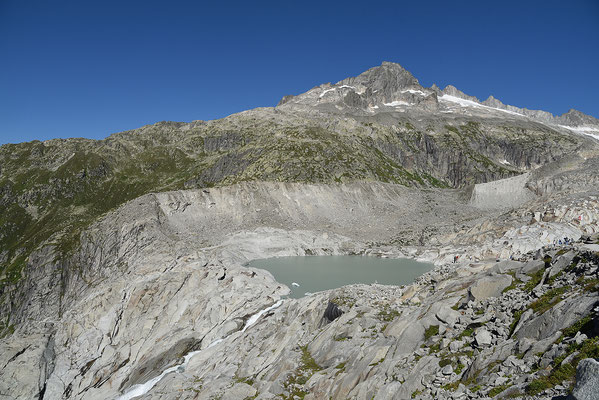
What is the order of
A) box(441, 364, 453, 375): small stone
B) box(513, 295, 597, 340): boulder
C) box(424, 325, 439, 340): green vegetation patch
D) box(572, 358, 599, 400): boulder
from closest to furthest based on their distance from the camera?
1. box(572, 358, 599, 400): boulder
2. box(513, 295, 597, 340): boulder
3. box(441, 364, 453, 375): small stone
4. box(424, 325, 439, 340): green vegetation patch

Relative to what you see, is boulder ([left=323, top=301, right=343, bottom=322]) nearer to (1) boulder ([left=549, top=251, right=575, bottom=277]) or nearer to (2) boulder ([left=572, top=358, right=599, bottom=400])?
(1) boulder ([left=549, top=251, right=575, bottom=277])

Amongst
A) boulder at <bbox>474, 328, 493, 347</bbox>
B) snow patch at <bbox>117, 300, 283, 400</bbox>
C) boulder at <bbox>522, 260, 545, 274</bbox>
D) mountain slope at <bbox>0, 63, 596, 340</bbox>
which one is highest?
mountain slope at <bbox>0, 63, 596, 340</bbox>

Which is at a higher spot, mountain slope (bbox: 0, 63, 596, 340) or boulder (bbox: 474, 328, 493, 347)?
mountain slope (bbox: 0, 63, 596, 340)

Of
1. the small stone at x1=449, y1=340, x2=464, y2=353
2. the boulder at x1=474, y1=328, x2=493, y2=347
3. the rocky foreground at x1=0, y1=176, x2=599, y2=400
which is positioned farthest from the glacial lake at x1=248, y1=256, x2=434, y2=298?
the boulder at x1=474, y1=328, x2=493, y2=347

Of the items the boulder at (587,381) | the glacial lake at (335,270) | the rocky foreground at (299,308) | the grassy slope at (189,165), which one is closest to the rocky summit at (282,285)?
the boulder at (587,381)

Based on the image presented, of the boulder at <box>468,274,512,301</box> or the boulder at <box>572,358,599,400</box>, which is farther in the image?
the boulder at <box>468,274,512,301</box>

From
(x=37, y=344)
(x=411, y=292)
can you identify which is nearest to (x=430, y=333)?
(x=411, y=292)
